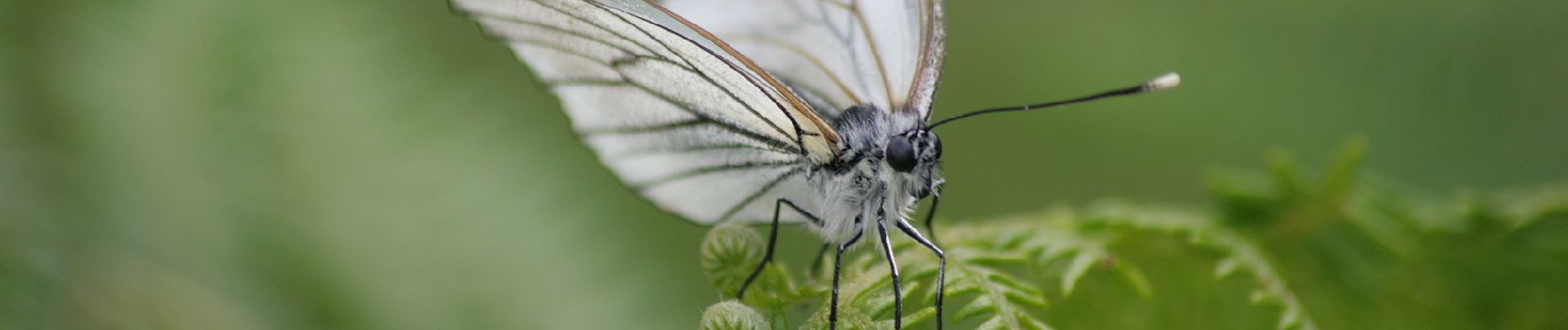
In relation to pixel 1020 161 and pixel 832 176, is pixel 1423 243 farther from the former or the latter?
pixel 1020 161

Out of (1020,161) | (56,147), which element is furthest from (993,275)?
(1020,161)

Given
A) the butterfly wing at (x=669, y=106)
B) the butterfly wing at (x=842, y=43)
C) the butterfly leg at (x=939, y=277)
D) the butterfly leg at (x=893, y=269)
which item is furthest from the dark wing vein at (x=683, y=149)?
the butterfly leg at (x=939, y=277)

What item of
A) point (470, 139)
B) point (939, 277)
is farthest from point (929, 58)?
point (470, 139)

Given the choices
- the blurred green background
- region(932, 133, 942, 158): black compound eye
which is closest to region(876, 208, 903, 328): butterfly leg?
region(932, 133, 942, 158): black compound eye

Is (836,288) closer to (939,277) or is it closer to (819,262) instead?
(939,277)

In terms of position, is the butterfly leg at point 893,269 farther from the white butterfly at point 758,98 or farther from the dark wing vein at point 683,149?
the dark wing vein at point 683,149

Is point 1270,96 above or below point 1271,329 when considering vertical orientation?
above
